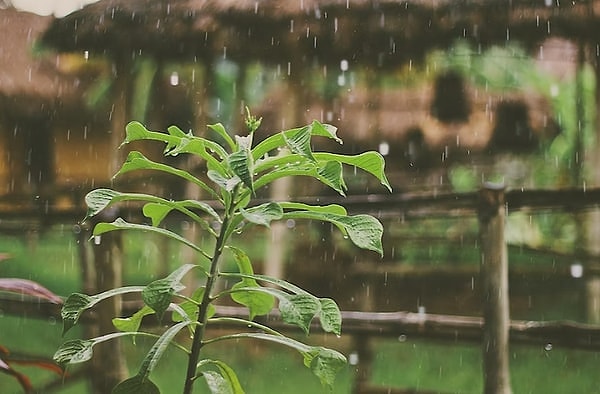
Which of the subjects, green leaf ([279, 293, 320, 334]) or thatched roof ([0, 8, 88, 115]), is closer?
green leaf ([279, 293, 320, 334])

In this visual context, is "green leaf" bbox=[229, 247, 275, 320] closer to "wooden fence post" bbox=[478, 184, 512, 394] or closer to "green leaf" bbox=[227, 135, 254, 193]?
"green leaf" bbox=[227, 135, 254, 193]

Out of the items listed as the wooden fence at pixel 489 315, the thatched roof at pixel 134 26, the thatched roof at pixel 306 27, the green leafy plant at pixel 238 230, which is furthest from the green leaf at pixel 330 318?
the thatched roof at pixel 134 26

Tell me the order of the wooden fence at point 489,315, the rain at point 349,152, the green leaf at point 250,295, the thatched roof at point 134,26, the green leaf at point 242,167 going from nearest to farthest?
the green leaf at point 242,167
the green leaf at point 250,295
the wooden fence at point 489,315
the rain at point 349,152
the thatched roof at point 134,26

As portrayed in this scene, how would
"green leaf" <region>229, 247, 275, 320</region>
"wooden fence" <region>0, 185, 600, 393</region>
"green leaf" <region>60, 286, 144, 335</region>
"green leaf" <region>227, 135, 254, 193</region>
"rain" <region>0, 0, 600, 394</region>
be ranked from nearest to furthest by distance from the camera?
"green leaf" <region>227, 135, 254, 193</region>
"green leaf" <region>60, 286, 144, 335</region>
"green leaf" <region>229, 247, 275, 320</region>
"wooden fence" <region>0, 185, 600, 393</region>
"rain" <region>0, 0, 600, 394</region>

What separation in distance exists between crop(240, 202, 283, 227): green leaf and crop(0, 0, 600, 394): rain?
0.81m

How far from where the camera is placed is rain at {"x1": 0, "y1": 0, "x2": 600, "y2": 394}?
1.71m

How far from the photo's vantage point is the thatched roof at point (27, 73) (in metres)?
1.92

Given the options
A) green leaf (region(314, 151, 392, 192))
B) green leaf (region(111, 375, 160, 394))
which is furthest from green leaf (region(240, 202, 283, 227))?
green leaf (region(111, 375, 160, 394))

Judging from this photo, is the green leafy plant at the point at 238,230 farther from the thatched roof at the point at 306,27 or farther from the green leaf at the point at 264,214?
the thatched roof at the point at 306,27

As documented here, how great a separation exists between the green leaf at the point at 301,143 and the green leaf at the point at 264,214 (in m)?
0.07

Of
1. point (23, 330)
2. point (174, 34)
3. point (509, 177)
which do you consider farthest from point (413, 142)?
point (23, 330)

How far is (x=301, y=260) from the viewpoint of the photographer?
6.22 ft

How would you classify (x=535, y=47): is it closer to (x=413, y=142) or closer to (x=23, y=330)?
(x=413, y=142)

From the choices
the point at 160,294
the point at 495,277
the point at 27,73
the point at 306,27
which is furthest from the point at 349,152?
the point at 160,294
